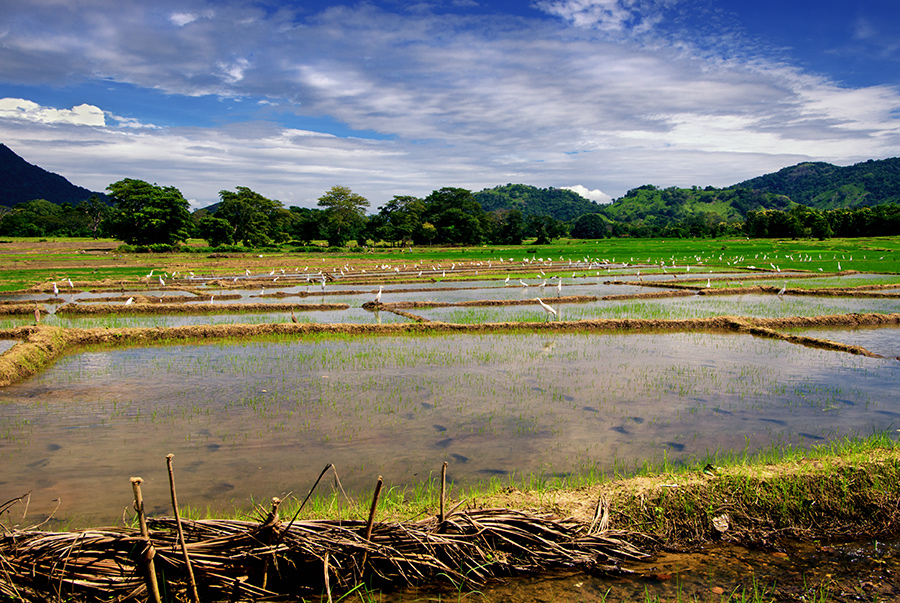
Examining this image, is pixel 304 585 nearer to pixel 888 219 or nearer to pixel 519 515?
pixel 519 515

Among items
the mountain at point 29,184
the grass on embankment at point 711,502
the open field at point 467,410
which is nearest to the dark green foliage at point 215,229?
the open field at point 467,410

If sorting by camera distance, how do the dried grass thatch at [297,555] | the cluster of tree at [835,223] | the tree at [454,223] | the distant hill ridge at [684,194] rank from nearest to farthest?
1. the dried grass thatch at [297,555]
2. the cluster of tree at [835,223]
3. the tree at [454,223]
4. the distant hill ridge at [684,194]

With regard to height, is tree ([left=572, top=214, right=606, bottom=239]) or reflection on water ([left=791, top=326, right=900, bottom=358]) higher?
tree ([left=572, top=214, right=606, bottom=239])

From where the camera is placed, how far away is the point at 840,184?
14762 cm

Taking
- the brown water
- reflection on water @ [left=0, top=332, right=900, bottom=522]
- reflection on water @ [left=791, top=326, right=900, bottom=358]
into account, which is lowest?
the brown water

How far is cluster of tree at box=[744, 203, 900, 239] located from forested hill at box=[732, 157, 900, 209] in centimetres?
8188

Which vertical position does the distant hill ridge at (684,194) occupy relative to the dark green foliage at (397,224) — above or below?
above

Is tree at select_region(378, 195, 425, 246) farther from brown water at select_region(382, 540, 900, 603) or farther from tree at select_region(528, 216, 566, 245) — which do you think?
brown water at select_region(382, 540, 900, 603)

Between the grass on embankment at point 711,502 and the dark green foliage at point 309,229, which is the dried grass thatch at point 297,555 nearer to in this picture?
the grass on embankment at point 711,502

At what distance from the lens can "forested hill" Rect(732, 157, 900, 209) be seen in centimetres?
13288

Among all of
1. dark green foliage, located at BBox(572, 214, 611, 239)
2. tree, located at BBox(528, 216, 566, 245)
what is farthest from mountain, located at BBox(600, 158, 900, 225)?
tree, located at BBox(528, 216, 566, 245)

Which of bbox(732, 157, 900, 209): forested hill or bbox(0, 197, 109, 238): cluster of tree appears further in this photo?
bbox(732, 157, 900, 209): forested hill

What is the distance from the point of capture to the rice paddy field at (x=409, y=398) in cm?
561

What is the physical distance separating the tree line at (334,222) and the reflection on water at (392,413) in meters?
43.5
